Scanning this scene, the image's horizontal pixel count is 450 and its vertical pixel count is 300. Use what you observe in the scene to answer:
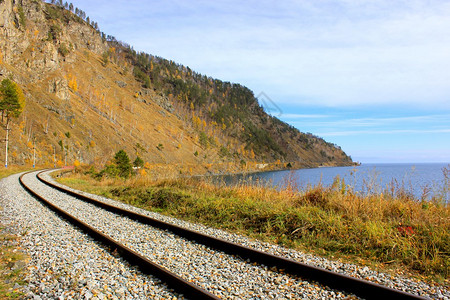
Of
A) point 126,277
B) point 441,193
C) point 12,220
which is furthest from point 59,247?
point 441,193

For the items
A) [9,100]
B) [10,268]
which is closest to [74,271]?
[10,268]

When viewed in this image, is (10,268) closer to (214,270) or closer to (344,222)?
(214,270)

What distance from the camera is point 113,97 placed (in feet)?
373

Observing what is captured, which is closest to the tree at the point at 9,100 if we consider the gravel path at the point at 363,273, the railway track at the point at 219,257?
the railway track at the point at 219,257

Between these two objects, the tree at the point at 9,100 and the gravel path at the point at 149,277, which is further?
the tree at the point at 9,100

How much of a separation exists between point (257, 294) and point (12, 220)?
811 cm

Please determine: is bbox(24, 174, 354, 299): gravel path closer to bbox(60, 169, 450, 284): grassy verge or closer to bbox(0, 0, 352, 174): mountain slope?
bbox(60, 169, 450, 284): grassy verge

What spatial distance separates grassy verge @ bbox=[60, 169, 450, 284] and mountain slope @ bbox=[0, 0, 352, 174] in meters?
7.36

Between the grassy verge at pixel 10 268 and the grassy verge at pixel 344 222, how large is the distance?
437 cm

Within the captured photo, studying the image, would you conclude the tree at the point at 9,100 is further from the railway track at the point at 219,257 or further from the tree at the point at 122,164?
the railway track at the point at 219,257

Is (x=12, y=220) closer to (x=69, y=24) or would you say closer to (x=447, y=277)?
(x=447, y=277)

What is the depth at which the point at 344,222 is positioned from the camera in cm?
647

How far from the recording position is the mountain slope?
66.0 m

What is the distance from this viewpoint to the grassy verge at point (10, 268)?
3.90m
